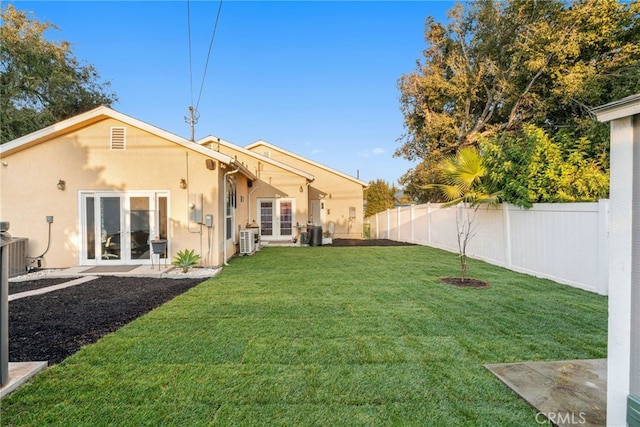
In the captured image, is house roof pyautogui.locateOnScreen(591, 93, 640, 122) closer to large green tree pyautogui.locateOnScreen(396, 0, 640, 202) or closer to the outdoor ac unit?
large green tree pyautogui.locateOnScreen(396, 0, 640, 202)

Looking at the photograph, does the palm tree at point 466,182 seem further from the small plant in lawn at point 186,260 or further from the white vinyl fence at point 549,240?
the small plant in lawn at point 186,260

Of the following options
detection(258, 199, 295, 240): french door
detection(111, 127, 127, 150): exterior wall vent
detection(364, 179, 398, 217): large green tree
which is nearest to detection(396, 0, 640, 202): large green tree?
detection(364, 179, 398, 217): large green tree

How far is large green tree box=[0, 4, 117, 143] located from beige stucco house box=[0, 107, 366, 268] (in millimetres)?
9568

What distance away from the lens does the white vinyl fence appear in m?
5.85

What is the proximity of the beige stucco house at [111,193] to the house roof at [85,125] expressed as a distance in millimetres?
28

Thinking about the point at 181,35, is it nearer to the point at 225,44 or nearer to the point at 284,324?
the point at 225,44

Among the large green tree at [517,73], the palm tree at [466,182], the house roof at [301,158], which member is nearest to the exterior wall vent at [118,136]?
the palm tree at [466,182]

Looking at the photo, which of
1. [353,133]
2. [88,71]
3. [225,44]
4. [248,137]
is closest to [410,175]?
[353,133]

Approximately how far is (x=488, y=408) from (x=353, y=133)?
63.0 ft

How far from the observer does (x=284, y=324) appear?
446cm

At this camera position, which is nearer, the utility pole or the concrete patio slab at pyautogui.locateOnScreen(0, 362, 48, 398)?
the concrete patio slab at pyautogui.locateOnScreen(0, 362, 48, 398)

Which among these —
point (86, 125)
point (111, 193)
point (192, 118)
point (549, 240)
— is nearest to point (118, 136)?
point (86, 125)

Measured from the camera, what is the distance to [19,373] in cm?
305

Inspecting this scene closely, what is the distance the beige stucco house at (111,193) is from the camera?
895 cm
